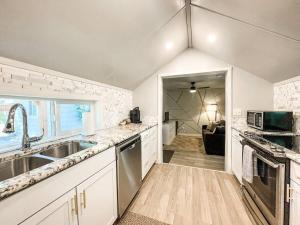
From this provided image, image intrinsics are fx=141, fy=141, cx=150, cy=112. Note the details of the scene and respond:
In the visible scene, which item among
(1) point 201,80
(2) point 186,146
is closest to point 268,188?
(2) point 186,146

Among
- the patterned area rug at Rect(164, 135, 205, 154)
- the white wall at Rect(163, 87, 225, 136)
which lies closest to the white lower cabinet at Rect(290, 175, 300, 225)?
the patterned area rug at Rect(164, 135, 205, 154)

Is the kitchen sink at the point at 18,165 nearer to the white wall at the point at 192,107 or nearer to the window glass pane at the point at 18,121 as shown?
the window glass pane at the point at 18,121

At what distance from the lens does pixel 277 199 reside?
1174mm

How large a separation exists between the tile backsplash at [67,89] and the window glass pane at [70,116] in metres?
0.21

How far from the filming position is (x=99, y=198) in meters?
1.23

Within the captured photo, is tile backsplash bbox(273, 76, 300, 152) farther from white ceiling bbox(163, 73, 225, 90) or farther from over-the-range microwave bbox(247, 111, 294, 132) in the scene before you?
white ceiling bbox(163, 73, 225, 90)

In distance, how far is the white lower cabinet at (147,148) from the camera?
2.31 metres

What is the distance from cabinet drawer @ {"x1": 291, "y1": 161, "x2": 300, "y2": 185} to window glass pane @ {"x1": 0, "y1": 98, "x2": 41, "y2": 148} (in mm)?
2296

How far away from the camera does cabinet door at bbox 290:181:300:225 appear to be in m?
1.04

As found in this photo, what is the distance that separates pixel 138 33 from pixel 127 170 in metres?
1.67

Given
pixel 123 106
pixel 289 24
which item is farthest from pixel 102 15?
pixel 123 106

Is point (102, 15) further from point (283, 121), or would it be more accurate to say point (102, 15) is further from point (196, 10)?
point (283, 121)

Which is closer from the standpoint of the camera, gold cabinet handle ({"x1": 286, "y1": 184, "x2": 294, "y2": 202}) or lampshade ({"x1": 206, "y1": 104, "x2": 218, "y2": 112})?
gold cabinet handle ({"x1": 286, "y1": 184, "x2": 294, "y2": 202})

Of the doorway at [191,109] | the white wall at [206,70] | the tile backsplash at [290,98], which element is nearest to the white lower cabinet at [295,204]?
the tile backsplash at [290,98]
